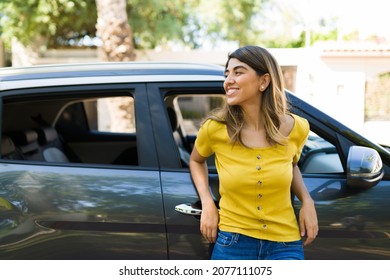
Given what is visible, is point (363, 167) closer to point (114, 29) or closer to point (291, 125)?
point (291, 125)

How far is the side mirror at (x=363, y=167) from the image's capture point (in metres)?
2.28

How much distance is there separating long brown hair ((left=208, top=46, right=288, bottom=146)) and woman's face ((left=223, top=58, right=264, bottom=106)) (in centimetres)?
2

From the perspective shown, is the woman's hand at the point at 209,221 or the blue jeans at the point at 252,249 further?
the woman's hand at the point at 209,221

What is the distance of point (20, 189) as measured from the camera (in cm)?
236

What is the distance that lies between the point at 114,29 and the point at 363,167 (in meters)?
8.96

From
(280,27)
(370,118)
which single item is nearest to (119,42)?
(370,118)

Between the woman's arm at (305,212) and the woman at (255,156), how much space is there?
0.09 metres

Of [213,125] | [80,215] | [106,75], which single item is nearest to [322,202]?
[213,125]

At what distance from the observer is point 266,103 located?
6.60 ft

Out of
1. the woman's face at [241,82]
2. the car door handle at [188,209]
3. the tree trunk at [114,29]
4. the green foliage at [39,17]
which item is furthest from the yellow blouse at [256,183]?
the green foliage at [39,17]

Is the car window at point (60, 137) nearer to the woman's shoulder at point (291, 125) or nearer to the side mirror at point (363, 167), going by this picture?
the woman's shoulder at point (291, 125)
